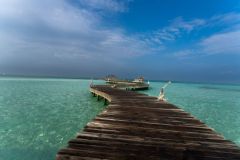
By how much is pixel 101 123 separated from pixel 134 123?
1.35 meters

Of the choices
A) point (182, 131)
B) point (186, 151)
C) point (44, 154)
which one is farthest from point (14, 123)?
point (186, 151)

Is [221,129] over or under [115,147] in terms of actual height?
under

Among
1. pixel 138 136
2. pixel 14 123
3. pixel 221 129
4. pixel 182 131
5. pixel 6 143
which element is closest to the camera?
pixel 138 136

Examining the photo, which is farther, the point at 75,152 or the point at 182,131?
the point at 182,131

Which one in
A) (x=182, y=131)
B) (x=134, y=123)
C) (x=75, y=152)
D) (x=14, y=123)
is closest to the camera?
(x=75, y=152)

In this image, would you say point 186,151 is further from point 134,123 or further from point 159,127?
point 134,123

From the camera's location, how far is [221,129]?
589 inches

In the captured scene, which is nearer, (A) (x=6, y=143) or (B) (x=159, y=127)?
(B) (x=159, y=127)

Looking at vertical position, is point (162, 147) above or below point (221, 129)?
above

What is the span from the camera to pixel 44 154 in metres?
8.48

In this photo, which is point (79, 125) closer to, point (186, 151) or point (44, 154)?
point (44, 154)

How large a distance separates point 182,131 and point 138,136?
74.2 inches

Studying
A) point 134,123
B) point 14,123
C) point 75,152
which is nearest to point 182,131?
point 134,123

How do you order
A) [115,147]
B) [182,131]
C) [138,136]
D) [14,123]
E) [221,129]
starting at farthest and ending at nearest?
[221,129] → [14,123] → [182,131] → [138,136] → [115,147]
